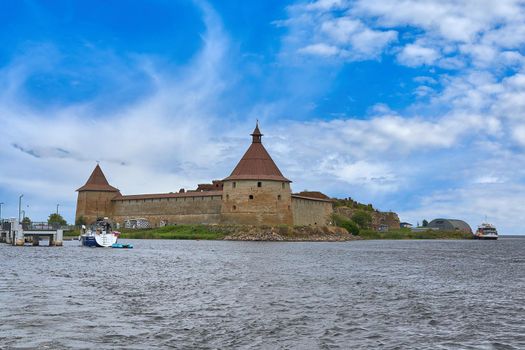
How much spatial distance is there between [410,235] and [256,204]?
35797 mm

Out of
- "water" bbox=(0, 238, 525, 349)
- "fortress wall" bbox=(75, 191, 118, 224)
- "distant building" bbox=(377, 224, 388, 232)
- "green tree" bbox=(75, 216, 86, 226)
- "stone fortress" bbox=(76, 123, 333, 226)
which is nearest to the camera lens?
"water" bbox=(0, 238, 525, 349)

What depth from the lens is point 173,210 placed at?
68.7 metres

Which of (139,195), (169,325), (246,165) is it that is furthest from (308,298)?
(139,195)

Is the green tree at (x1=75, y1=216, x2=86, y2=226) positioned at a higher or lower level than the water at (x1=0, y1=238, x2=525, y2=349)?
higher

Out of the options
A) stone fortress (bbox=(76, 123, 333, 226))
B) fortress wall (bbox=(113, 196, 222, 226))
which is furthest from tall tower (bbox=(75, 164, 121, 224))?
fortress wall (bbox=(113, 196, 222, 226))

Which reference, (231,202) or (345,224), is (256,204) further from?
(345,224)

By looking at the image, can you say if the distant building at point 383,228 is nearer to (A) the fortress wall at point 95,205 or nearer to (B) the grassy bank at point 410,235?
(B) the grassy bank at point 410,235

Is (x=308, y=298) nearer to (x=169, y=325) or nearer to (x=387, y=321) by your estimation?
(x=387, y=321)

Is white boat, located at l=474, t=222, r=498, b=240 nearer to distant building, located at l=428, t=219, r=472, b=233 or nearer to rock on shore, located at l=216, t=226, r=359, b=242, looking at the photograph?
distant building, located at l=428, t=219, r=472, b=233

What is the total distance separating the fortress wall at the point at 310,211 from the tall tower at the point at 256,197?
9.71 ft

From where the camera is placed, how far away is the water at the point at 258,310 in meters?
9.45

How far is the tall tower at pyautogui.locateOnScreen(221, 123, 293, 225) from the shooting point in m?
62.2

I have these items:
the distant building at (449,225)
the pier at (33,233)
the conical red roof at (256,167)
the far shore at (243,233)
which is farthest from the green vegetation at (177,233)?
the distant building at (449,225)

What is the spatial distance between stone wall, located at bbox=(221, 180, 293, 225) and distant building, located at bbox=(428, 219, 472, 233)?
55.6 m
